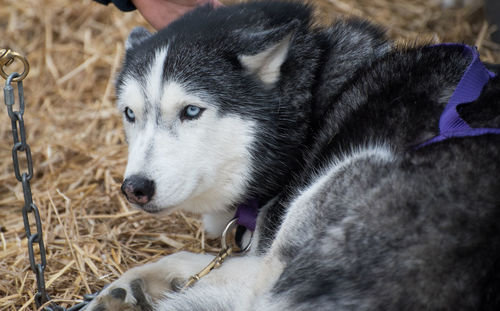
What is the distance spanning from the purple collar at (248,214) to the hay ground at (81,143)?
49 cm

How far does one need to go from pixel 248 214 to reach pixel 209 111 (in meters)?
0.54

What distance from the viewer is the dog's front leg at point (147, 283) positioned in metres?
2.33

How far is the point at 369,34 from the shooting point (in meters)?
2.80

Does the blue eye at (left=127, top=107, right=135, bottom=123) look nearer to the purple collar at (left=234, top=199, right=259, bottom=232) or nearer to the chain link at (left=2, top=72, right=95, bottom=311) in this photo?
the chain link at (left=2, top=72, right=95, bottom=311)

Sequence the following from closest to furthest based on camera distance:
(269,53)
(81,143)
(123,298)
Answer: (123,298)
(269,53)
(81,143)

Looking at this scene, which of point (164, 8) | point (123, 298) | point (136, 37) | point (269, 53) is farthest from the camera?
point (164, 8)

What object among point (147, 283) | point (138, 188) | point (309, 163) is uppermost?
point (138, 188)

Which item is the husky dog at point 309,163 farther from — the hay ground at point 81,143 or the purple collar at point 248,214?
the hay ground at point 81,143

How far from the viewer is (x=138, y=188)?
226 cm

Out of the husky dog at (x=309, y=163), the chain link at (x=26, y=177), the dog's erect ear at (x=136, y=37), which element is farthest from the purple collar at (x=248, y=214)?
the dog's erect ear at (x=136, y=37)

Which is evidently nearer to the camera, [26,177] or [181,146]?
[26,177]

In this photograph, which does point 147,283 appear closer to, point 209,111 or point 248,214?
point 248,214

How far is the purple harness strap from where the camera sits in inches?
75.0

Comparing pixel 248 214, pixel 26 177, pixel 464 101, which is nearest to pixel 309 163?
pixel 248 214
